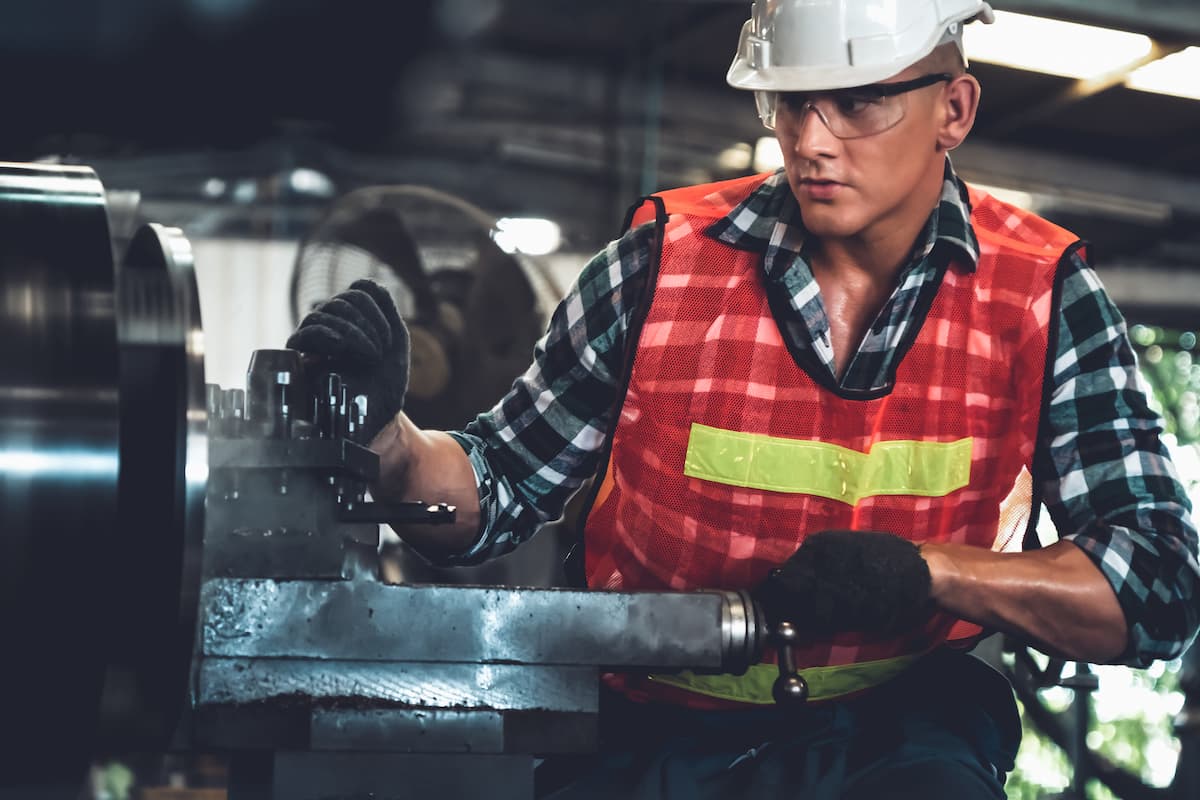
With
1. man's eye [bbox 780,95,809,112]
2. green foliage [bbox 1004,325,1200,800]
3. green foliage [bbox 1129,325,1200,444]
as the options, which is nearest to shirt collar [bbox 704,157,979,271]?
man's eye [bbox 780,95,809,112]

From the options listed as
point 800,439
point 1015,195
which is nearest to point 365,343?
point 800,439

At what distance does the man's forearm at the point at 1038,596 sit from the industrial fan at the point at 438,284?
2.29 metres

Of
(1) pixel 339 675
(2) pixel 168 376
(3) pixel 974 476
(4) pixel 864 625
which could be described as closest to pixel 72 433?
(2) pixel 168 376

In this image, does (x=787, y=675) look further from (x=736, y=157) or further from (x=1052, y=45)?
(x=736, y=157)

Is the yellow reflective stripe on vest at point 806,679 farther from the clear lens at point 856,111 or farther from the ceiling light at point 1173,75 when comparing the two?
the ceiling light at point 1173,75

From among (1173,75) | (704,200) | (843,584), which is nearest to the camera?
(843,584)

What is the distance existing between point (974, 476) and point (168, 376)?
1.04 m

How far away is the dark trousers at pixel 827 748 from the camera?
5.38 ft

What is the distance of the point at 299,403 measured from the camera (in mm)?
1525

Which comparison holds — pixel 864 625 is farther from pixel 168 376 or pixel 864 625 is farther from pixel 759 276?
pixel 168 376

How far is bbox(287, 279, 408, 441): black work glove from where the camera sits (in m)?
1.59

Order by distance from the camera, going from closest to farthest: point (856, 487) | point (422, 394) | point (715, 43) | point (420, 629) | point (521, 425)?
point (420, 629) < point (856, 487) < point (521, 425) < point (422, 394) < point (715, 43)

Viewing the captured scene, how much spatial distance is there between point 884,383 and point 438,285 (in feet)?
7.67

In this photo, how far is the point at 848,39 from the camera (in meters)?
1.86
